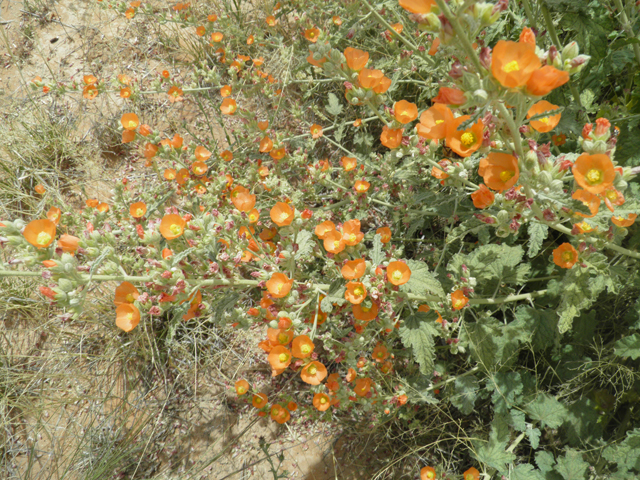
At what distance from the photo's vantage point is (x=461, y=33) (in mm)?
1285

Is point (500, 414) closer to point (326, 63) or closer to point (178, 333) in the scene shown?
point (326, 63)

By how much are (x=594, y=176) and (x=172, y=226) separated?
191cm

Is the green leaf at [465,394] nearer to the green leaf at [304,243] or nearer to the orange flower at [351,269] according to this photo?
the orange flower at [351,269]

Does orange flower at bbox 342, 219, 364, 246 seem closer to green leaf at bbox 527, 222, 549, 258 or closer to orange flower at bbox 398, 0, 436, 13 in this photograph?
green leaf at bbox 527, 222, 549, 258

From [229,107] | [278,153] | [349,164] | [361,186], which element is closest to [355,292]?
[361,186]

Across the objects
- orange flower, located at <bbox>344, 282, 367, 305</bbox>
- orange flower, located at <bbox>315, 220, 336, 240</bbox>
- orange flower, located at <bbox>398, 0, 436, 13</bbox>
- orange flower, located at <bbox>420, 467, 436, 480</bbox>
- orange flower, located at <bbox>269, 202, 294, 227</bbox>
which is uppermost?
orange flower, located at <bbox>398, 0, 436, 13</bbox>

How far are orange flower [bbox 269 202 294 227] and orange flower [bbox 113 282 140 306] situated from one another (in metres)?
0.78

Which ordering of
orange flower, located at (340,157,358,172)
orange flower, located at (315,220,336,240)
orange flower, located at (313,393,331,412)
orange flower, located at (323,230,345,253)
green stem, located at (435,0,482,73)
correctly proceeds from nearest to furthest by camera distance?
green stem, located at (435,0,482,73)
orange flower, located at (323,230,345,253)
orange flower, located at (315,220,336,240)
orange flower, located at (313,393,331,412)
orange flower, located at (340,157,358,172)

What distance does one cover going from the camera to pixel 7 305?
3.80 m

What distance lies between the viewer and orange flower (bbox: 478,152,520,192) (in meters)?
1.70

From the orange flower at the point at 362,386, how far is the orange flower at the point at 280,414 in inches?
24.5

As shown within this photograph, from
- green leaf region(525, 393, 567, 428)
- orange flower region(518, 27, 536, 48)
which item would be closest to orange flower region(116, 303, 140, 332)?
orange flower region(518, 27, 536, 48)

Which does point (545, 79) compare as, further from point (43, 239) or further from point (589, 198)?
point (43, 239)

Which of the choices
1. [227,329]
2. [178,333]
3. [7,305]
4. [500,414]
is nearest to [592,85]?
[500,414]
